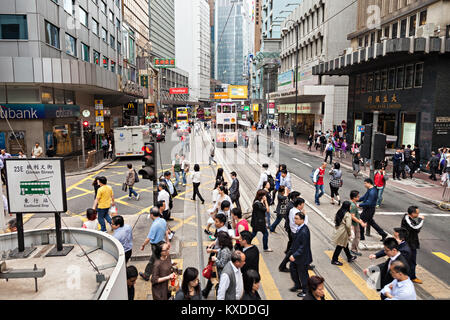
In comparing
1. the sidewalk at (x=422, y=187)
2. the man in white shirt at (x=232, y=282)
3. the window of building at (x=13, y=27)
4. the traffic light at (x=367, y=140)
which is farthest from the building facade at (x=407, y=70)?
the window of building at (x=13, y=27)

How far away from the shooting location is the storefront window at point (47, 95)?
23.5m

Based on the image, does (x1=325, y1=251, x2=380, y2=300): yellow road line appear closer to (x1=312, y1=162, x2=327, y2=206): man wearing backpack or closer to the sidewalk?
(x1=312, y1=162, x2=327, y2=206): man wearing backpack

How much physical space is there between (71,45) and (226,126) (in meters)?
15.4

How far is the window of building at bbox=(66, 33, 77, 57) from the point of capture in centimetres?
2683

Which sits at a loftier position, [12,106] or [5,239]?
[12,106]

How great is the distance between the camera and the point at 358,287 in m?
6.98

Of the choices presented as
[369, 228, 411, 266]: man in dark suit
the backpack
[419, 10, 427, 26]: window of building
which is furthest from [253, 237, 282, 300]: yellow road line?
[419, 10, 427, 26]: window of building

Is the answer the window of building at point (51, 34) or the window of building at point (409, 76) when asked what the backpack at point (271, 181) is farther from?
the window of building at point (51, 34)

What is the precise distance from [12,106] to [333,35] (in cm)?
3216

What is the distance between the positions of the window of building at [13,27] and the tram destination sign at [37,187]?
20523 millimetres

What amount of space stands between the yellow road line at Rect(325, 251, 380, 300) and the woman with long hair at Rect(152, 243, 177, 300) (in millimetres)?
3892

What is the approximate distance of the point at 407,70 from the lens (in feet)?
80.5
